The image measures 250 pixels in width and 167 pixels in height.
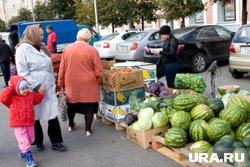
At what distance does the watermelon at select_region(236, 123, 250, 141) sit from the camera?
436 cm

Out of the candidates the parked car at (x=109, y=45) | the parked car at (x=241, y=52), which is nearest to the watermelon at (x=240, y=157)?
the parked car at (x=241, y=52)

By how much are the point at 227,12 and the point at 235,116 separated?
19.1 meters

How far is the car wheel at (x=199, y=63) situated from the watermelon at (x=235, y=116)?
6.63m

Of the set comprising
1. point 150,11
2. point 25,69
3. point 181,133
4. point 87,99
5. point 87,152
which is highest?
point 150,11

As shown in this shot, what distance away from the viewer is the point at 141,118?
5.38 metres

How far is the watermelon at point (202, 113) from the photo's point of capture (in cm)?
493

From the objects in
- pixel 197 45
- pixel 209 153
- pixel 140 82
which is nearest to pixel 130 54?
pixel 197 45

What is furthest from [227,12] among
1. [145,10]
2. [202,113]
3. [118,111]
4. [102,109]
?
[202,113]

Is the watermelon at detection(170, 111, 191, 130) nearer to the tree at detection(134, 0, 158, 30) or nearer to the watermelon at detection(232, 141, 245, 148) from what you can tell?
the watermelon at detection(232, 141, 245, 148)

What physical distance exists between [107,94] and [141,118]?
3.39 feet

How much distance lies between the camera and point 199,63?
11539 mm

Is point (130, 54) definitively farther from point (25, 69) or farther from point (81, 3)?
point (81, 3)

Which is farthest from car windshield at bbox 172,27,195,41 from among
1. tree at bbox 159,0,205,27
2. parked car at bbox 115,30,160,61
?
tree at bbox 159,0,205,27

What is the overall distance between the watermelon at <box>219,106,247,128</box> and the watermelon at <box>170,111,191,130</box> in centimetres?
50
